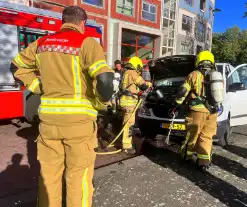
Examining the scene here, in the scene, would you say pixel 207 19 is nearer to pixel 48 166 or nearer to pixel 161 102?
pixel 161 102

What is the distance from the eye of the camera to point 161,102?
5.12 metres

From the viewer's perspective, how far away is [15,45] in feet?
18.3

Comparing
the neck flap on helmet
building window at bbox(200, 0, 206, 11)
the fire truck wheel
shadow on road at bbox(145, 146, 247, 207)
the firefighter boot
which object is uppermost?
building window at bbox(200, 0, 206, 11)

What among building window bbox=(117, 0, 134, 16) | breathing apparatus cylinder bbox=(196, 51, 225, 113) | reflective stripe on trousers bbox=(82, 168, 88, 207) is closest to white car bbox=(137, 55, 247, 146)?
breathing apparatus cylinder bbox=(196, 51, 225, 113)

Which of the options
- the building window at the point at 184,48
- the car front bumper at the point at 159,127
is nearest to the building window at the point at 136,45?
the building window at the point at 184,48

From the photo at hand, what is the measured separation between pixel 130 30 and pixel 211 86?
52.4ft

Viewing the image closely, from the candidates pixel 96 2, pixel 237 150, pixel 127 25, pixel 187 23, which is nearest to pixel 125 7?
pixel 127 25

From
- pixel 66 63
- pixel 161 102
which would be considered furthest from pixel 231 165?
pixel 66 63

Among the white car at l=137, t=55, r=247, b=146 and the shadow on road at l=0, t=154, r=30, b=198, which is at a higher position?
the white car at l=137, t=55, r=247, b=146

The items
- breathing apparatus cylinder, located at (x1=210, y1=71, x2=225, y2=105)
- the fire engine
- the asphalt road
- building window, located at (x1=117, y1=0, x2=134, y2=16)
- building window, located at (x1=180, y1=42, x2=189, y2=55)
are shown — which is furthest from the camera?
building window, located at (x1=180, y1=42, x2=189, y2=55)

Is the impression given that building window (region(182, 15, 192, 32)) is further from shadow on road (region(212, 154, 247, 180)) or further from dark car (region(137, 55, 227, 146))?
shadow on road (region(212, 154, 247, 180))

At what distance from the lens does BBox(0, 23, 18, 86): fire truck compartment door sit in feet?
17.7

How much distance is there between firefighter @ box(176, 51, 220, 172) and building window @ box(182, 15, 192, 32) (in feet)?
73.1

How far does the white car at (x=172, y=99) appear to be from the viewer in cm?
479
